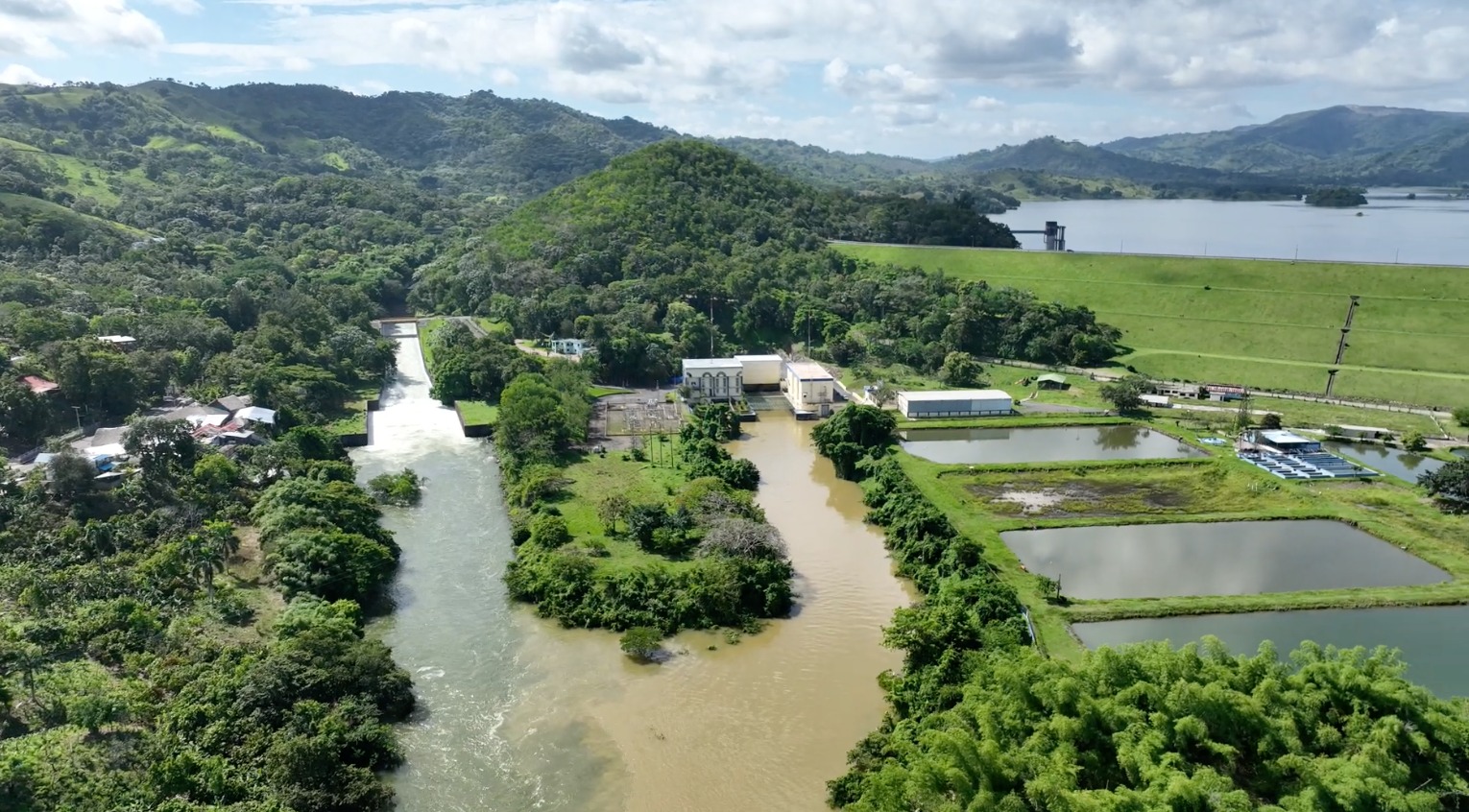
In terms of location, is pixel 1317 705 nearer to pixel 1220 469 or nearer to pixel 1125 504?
pixel 1125 504

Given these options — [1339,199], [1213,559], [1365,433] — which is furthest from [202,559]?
[1339,199]

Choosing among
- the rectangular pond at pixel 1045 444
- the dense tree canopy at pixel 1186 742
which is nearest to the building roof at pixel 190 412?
the rectangular pond at pixel 1045 444

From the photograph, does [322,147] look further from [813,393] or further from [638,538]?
[638,538]

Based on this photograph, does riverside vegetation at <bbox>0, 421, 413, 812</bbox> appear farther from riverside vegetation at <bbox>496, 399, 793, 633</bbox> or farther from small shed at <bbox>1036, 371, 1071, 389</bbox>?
small shed at <bbox>1036, 371, 1071, 389</bbox>

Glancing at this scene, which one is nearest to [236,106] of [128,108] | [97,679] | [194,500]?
[128,108]

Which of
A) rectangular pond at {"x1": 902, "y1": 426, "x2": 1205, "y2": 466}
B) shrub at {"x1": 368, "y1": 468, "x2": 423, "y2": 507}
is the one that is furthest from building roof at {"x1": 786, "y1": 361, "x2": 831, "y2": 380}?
shrub at {"x1": 368, "y1": 468, "x2": 423, "y2": 507}
